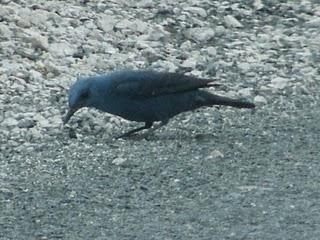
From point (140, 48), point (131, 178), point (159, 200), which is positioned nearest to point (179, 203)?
point (159, 200)

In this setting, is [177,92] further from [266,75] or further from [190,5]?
[190,5]

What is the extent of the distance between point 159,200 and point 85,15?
15.2ft

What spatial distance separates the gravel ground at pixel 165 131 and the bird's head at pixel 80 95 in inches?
11.7

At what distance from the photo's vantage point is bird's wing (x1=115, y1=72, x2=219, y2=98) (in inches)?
347

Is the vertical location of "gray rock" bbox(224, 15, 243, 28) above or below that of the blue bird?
below

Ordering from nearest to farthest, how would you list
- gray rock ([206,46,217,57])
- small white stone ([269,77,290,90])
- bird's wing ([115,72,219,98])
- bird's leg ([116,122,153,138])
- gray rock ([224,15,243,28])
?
bird's wing ([115,72,219,98])
bird's leg ([116,122,153,138])
small white stone ([269,77,290,90])
gray rock ([206,46,217,57])
gray rock ([224,15,243,28])

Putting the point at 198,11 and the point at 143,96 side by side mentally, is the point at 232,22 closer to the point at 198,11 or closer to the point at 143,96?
the point at 198,11

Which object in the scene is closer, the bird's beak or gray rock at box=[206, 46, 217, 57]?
the bird's beak

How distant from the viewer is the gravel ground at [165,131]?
7172mm

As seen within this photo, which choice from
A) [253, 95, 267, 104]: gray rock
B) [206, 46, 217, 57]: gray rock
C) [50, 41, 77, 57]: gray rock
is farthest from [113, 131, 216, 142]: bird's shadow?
[206, 46, 217, 57]: gray rock

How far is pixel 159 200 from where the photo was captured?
7520mm

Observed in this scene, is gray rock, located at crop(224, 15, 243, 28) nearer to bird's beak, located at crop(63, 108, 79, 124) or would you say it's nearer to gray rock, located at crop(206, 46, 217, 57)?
gray rock, located at crop(206, 46, 217, 57)

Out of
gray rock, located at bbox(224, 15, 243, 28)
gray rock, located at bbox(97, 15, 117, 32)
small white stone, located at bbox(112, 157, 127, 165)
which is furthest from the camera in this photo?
gray rock, located at bbox(224, 15, 243, 28)

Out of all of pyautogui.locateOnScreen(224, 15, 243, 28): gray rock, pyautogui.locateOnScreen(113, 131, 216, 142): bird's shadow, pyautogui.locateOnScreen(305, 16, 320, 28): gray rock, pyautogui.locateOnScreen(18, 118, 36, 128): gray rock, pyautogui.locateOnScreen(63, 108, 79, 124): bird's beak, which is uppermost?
pyautogui.locateOnScreen(63, 108, 79, 124): bird's beak
